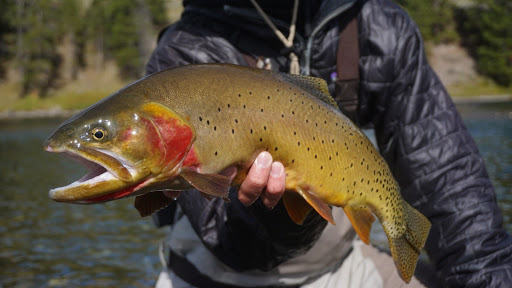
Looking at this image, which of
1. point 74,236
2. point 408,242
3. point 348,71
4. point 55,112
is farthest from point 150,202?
point 55,112

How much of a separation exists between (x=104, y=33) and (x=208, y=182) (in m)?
44.8

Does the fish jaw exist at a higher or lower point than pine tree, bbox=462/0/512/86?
higher

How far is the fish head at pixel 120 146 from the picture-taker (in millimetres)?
1437

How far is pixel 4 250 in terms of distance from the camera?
6746 millimetres

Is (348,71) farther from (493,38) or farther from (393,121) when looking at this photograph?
(493,38)

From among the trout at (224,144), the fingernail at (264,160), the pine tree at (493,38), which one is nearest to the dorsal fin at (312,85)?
the trout at (224,144)

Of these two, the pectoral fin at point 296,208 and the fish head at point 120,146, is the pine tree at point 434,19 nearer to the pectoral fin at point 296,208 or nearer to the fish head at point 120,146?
the pectoral fin at point 296,208

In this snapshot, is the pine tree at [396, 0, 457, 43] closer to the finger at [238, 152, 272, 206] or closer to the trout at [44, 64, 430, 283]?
the trout at [44, 64, 430, 283]

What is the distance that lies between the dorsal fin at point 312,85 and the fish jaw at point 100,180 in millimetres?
655

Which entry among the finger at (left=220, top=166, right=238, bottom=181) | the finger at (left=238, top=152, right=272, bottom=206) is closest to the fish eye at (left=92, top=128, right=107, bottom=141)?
the finger at (left=220, top=166, right=238, bottom=181)

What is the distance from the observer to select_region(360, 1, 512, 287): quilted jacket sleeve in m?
2.49

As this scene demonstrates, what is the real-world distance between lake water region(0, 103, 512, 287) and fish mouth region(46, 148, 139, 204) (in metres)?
4.18

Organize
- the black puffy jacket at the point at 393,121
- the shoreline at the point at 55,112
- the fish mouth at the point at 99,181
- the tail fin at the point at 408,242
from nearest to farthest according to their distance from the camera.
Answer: the fish mouth at the point at 99,181
the tail fin at the point at 408,242
the black puffy jacket at the point at 393,121
the shoreline at the point at 55,112

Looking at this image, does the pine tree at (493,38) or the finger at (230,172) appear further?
the pine tree at (493,38)
